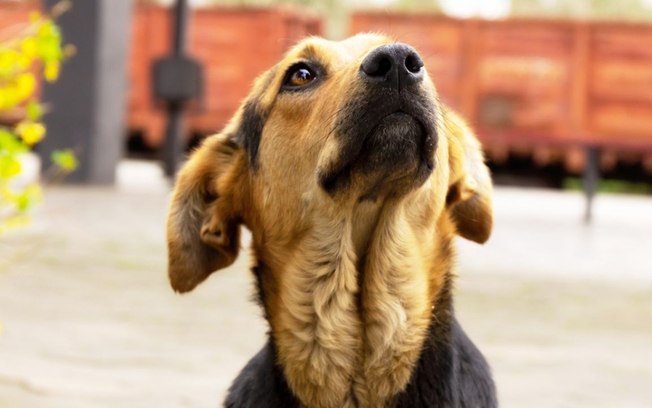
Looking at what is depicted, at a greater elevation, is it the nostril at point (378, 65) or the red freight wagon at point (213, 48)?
the nostril at point (378, 65)

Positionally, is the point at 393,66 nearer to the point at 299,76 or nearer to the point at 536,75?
the point at 299,76

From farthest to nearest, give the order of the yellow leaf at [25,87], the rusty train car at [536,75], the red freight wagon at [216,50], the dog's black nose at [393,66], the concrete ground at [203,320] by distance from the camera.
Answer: the red freight wagon at [216,50] < the rusty train car at [536,75] < the concrete ground at [203,320] < the yellow leaf at [25,87] < the dog's black nose at [393,66]

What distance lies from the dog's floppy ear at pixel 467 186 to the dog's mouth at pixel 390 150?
37cm

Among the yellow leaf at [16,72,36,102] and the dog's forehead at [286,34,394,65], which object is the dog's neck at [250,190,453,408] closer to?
the dog's forehead at [286,34,394,65]

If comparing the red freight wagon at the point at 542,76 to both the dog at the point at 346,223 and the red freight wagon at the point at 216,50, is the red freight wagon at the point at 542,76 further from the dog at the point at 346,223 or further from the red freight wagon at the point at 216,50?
the dog at the point at 346,223

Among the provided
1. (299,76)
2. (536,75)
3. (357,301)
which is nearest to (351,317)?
(357,301)

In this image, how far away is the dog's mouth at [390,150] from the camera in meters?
3.48

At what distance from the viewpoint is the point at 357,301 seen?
3.81m

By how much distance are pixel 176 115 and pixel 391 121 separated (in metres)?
12.9

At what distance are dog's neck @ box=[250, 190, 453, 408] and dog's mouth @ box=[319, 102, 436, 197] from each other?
0.59 feet

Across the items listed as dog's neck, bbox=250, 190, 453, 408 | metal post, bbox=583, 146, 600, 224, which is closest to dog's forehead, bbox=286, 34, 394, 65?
dog's neck, bbox=250, 190, 453, 408

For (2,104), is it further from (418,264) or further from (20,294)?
(20,294)

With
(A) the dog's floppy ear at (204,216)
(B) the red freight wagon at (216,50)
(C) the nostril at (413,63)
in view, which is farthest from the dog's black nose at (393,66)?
(B) the red freight wagon at (216,50)

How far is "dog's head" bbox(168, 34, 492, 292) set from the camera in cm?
349
